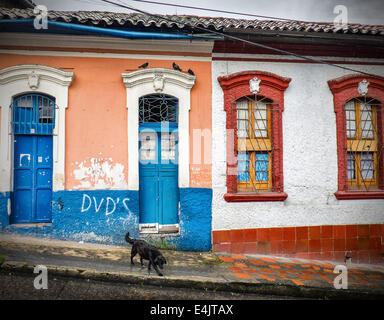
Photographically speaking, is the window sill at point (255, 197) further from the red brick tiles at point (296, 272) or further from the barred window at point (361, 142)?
the barred window at point (361, 142)

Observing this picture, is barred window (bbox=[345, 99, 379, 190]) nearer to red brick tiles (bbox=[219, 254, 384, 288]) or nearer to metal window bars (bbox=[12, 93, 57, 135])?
red brick tiles (bbox=[219, 254, 384, 288])

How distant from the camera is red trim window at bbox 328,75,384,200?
19.5ft

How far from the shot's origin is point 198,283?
157 inches

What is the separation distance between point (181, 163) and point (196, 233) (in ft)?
5.10

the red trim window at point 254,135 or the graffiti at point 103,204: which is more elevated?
the red trim window at point 254,135

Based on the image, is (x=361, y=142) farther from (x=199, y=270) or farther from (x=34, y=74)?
(x=34, y=74)

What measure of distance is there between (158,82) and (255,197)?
3.28 meters

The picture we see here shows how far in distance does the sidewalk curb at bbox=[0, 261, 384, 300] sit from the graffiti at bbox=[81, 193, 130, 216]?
1491mm

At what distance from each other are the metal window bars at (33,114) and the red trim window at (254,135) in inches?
148

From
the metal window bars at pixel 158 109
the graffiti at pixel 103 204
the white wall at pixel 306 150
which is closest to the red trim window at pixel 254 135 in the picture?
the white wall at pixel 306 150

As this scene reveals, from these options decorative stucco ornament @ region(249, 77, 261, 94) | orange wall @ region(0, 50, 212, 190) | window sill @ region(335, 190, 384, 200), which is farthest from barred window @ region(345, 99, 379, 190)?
orange wall @ region(0, 50, 212, 190)

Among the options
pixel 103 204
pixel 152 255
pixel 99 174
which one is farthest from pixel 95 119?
pixel 152 255

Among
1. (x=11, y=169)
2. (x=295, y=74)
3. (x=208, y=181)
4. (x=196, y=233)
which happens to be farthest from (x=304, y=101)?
(x=11, y=169)

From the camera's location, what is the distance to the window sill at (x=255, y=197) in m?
5.54
